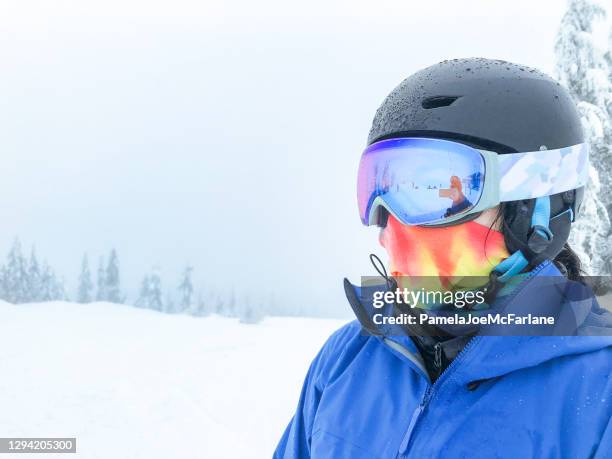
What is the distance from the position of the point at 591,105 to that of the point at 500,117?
1059 centimetres

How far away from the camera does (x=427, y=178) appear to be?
6.09ft

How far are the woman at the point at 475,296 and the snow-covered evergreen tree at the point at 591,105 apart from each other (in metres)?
9.96

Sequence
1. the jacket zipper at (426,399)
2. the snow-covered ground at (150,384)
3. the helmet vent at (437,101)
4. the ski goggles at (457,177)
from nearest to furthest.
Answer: the jacket zipper at (426,399), the ski goggles at (457,177), the helmet vent at (437,101), the snow-covered ground at (150,384)

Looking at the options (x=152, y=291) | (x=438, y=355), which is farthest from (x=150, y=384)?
(x=152, y=291)

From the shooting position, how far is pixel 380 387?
5.72 feet

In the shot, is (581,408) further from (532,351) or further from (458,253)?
(458,253)

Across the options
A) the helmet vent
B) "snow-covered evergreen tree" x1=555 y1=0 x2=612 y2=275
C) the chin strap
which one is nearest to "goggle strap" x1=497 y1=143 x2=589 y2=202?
the chin strap

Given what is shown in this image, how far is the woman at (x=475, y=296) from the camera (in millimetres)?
1398

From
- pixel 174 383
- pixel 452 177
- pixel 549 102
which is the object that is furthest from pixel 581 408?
pixel 174 383

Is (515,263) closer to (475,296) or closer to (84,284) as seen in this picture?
(475,296)

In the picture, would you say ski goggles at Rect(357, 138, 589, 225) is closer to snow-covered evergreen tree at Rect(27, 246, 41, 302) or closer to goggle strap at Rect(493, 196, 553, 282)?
goggle strap at Rect(493, 196, 553, 282)

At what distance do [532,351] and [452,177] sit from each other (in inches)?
26.2

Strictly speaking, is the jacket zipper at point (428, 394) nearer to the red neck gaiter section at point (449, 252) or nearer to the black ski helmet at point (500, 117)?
the red neck gaiter section at point (449, 252)

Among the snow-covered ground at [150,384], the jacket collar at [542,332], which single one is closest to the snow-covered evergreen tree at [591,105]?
the snow-covered ground at [150,384]
